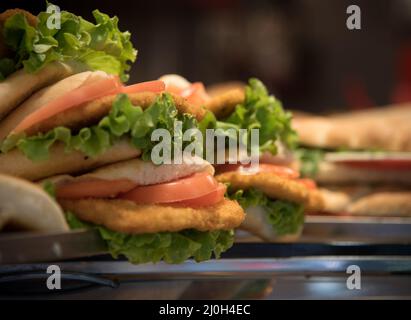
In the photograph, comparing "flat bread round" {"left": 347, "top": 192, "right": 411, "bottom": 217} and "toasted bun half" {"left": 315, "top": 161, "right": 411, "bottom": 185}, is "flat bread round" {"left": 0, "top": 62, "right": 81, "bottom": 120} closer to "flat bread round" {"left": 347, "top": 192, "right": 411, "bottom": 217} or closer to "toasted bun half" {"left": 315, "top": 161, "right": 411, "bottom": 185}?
"flat bread round" {"left": 347, "top": 192, "right": 411, "bottom": 217}

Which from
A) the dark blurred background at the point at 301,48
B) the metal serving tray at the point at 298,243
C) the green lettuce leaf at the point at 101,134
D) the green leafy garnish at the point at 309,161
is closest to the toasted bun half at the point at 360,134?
the green leafy garnish at the point at 309,161

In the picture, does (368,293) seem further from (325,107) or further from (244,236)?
(325,107)

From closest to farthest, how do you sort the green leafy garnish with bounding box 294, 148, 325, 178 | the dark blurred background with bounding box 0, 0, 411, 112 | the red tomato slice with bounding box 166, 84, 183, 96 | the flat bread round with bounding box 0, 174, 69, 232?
the flat bread round with bounding box 0, 174, 69, 232, the red tomato slice with bounding box 166, 84, 183, 96, the green leafy garnish with bounding box 294, 148, 325, 178, the dark blurred background with bounding box 0, 0, 411, 112

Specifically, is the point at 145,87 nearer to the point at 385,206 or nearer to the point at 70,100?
the point at 70,100

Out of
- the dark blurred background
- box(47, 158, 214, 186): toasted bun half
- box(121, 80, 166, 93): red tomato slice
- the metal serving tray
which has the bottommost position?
the metal serving tray

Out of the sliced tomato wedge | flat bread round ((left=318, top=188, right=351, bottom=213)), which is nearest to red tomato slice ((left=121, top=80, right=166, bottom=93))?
the sliced tomato wedge

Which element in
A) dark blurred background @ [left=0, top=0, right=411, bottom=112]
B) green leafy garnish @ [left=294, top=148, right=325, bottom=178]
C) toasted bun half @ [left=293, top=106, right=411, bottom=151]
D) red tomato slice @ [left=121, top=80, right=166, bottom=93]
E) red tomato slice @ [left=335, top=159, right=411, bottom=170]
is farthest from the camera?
dark blurred background @ [left=0, top=0, right=411, bottom=112]

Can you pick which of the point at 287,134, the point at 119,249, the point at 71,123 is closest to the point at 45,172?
the point at 71,123
